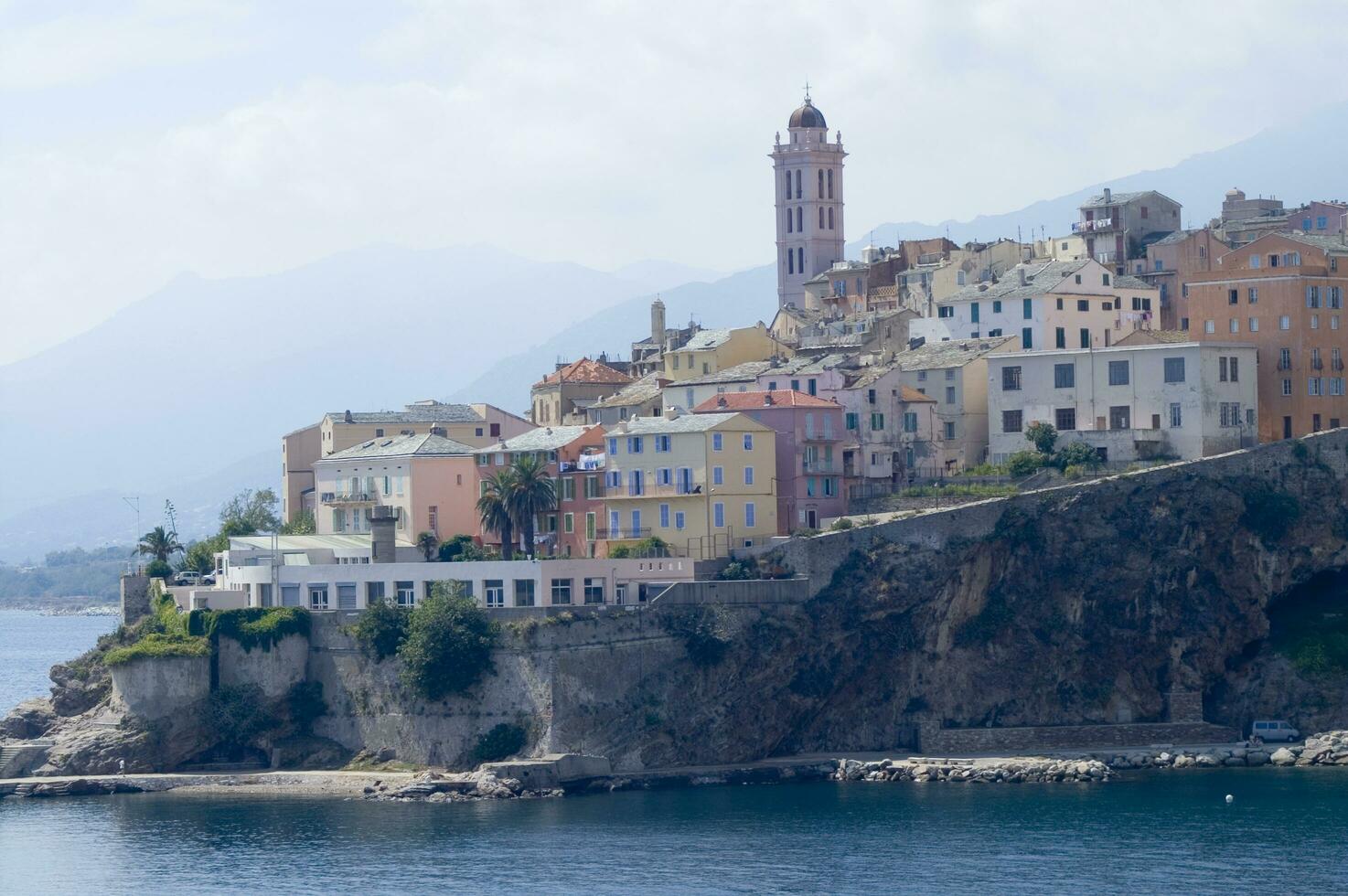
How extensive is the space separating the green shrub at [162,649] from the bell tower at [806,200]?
53023mm

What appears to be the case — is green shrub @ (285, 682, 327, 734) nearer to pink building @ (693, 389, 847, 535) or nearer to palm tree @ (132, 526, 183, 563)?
palm tree @ (132, 526, 183, 563)

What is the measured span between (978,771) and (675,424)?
61.8 feet

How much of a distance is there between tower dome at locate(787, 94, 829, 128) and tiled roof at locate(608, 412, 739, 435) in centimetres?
4155

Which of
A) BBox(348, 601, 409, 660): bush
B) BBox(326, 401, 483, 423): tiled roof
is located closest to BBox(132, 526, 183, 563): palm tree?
BBox(326, 401, 483, 423): tiled roof

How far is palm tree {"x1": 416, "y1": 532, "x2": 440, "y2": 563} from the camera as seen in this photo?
95.6 metres

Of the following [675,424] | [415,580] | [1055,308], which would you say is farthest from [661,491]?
[1055,308]

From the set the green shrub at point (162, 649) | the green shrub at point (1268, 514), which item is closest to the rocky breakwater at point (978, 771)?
the green shrub at point (1268, 514)

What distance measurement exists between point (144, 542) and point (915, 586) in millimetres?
38522

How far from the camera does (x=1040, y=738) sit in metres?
85.8

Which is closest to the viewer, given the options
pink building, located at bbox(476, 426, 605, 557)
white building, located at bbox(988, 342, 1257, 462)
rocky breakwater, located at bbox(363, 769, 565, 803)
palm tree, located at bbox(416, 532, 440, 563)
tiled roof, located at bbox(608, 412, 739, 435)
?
rocky breakwater, located at bbox(363, 769, 565, 803)

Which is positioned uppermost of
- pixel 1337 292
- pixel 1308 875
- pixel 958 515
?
pixel 1337 292

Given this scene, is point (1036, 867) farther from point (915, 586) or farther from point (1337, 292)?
point (1337, 292)

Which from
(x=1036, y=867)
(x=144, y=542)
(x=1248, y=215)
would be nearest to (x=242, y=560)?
(x=144, y=542)

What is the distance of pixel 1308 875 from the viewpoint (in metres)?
66.0
